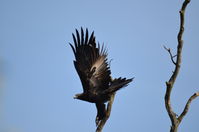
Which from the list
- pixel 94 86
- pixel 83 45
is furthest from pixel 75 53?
pixel 94 86

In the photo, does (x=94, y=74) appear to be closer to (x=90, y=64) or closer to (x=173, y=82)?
(x=90, y=64)

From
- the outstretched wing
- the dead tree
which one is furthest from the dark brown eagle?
the dead tree

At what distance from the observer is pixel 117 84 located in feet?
39.5

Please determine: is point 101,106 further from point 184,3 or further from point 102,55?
point 184,3

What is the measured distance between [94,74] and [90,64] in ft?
1.26

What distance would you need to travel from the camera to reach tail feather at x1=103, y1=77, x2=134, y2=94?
12.0m

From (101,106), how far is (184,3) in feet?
A: 12.4

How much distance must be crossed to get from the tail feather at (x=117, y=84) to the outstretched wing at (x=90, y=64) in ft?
1.24

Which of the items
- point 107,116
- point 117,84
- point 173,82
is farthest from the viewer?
point 117,84

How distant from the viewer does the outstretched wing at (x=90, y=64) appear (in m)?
12.8

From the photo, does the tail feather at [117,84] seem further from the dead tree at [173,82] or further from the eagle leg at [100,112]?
the dead tree at [173,82]

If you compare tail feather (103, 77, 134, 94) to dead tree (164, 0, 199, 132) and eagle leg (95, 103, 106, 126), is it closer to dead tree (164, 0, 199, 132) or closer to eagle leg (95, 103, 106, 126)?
eagle leg (95, 103, 106, 126)

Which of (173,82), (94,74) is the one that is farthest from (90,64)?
(173,82)

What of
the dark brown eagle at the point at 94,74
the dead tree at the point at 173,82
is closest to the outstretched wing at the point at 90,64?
the dark brown eagle at the point at 94,74
